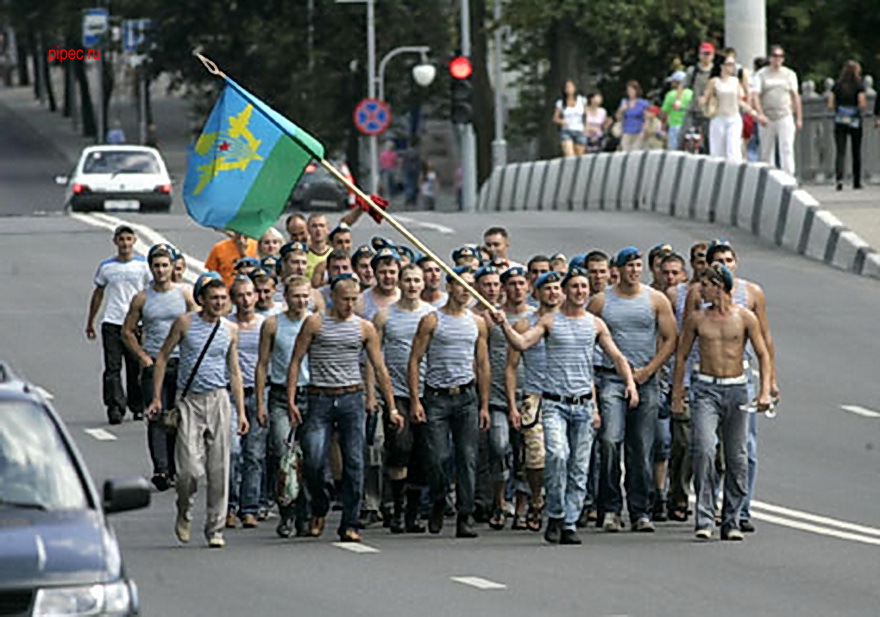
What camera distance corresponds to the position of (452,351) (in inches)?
680

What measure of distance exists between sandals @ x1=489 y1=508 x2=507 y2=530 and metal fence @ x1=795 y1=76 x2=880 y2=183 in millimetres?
22486

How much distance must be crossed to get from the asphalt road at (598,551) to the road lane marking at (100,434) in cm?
8

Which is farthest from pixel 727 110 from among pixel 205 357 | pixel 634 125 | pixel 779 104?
pixel 205 357

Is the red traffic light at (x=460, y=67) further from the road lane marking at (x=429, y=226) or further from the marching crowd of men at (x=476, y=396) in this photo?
the marching crowd of men at (x=476, y=396)

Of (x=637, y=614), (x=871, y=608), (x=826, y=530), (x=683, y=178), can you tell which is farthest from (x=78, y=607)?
(x=683, y=178)

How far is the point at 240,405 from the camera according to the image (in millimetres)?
17109

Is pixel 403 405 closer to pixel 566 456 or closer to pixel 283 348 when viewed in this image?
pixel 283 348

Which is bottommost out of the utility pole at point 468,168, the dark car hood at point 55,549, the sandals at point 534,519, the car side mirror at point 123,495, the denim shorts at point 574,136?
the utility pole at point 468,168

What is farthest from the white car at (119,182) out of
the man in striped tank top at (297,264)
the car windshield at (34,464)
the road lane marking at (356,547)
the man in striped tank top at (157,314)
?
the car windshield at (34,464)

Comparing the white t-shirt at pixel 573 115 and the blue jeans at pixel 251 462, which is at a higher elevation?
the white t-shirt at pixel 573 115

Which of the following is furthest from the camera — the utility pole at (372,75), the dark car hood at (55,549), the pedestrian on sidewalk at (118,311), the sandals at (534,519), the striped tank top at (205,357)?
the utility pole at (372,75)

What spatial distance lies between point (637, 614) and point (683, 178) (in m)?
25.4

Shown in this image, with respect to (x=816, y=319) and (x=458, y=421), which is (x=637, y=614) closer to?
(x=458, y=421)

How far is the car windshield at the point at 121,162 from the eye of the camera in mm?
48688
